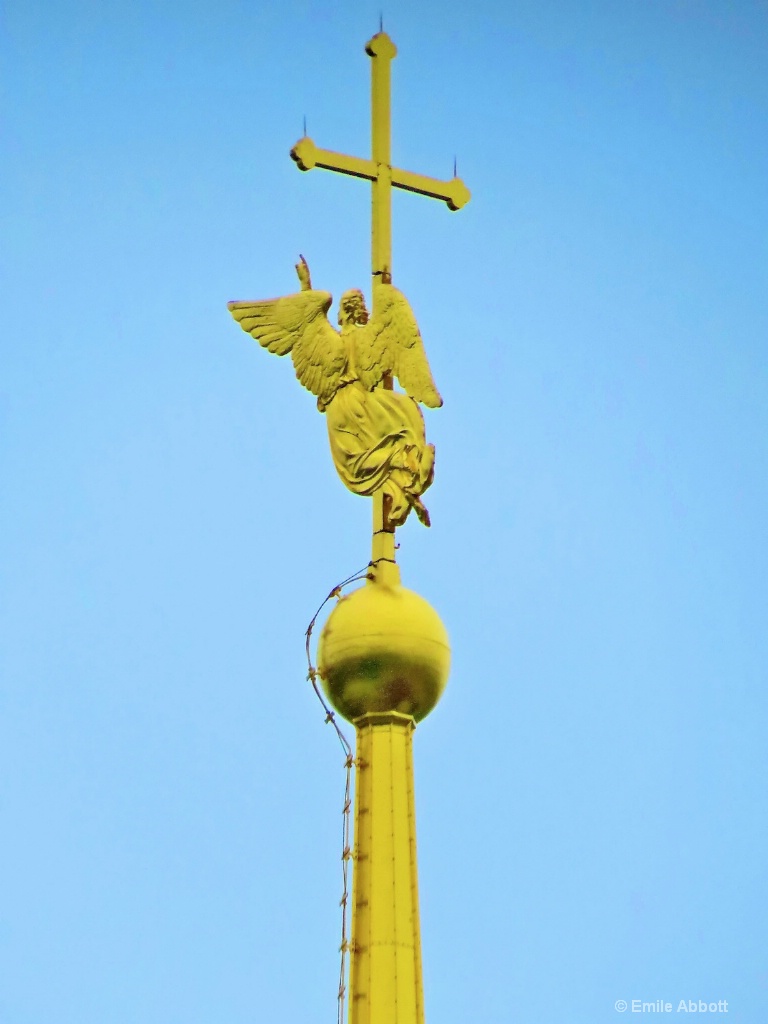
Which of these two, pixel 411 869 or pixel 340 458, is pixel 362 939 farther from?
pixel 340 458

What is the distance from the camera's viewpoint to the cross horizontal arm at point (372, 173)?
89.1 ft

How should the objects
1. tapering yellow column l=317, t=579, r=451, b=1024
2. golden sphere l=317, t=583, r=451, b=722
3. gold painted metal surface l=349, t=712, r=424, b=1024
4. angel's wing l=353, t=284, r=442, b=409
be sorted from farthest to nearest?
angel's wing l=353, t=284, r=442, b=409, golden sphere l=317, t=583, r=451, b=722, tapering yellow column l=317, t=579, r=451, b=1024, gold painted metal surface l=349, t=712, r=424, b=1024

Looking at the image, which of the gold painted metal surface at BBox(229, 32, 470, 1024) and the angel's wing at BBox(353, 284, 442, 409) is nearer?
the gold painted metal surface at BBox(229, 32, 470, 1024)

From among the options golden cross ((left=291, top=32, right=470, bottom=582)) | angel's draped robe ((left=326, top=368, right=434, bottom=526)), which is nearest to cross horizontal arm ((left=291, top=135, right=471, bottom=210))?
golden cross ((left=291, top=32, right=470, bottom=582))

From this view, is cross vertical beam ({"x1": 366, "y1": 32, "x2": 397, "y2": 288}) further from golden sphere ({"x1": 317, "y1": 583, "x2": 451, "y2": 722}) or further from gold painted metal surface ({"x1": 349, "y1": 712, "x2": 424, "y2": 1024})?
gold painted metal surface ({"x1": 349, "y1": 712, "x2": 424, "y2": 1024})

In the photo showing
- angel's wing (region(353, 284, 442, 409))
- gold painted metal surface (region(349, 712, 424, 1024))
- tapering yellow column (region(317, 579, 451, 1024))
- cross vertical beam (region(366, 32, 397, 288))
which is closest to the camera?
gold painted metal surface (region(349, 712, 424, 1024))

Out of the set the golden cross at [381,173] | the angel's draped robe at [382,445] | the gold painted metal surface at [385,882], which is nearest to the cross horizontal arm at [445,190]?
the golden cross at [381,173]

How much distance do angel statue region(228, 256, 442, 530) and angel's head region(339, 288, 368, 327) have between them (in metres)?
0.01

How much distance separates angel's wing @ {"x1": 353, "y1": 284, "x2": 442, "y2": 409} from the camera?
26.6 metres

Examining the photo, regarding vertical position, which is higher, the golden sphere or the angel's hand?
the angel's hand

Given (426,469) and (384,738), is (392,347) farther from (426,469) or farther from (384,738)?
(384,738)

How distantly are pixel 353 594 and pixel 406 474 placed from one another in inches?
55.7

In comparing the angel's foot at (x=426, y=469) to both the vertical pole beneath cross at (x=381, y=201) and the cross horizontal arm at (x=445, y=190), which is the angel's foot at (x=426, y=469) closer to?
the vertical pole beneath cross at (x=381, y=201)

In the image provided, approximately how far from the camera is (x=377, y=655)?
82.6 ft
